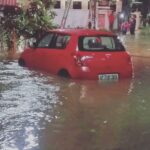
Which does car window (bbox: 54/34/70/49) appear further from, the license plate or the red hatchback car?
the license plate

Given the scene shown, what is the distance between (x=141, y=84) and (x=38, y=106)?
4.31m

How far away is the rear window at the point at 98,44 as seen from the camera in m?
13.9

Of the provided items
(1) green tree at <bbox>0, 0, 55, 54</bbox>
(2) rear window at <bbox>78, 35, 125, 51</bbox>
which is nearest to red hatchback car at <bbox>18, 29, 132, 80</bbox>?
(2) rear window at <bbox>78, 35, 125, 51</bbox>

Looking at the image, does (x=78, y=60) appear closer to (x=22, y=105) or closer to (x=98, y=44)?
(x=98, y=44)

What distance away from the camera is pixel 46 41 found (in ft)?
49.9

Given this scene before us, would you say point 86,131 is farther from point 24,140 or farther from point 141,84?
point 141,84

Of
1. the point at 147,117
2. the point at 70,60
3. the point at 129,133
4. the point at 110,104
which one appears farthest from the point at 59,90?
the point at 129,133

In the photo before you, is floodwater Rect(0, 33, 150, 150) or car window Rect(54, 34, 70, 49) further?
car window Rect(54, 34, 70, 49)

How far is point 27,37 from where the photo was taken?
25.5 metres

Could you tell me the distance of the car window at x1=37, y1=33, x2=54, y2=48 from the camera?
587 inches

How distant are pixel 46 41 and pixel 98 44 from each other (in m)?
1.85

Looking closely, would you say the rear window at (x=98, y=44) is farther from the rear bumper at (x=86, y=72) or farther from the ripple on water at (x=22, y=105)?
the ripple on water at (x=22, y=105)

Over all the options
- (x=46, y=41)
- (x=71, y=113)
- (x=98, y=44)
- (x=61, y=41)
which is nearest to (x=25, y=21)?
(x=46, y=41)

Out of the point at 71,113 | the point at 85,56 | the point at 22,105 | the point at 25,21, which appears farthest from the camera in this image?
the point at 25,21
